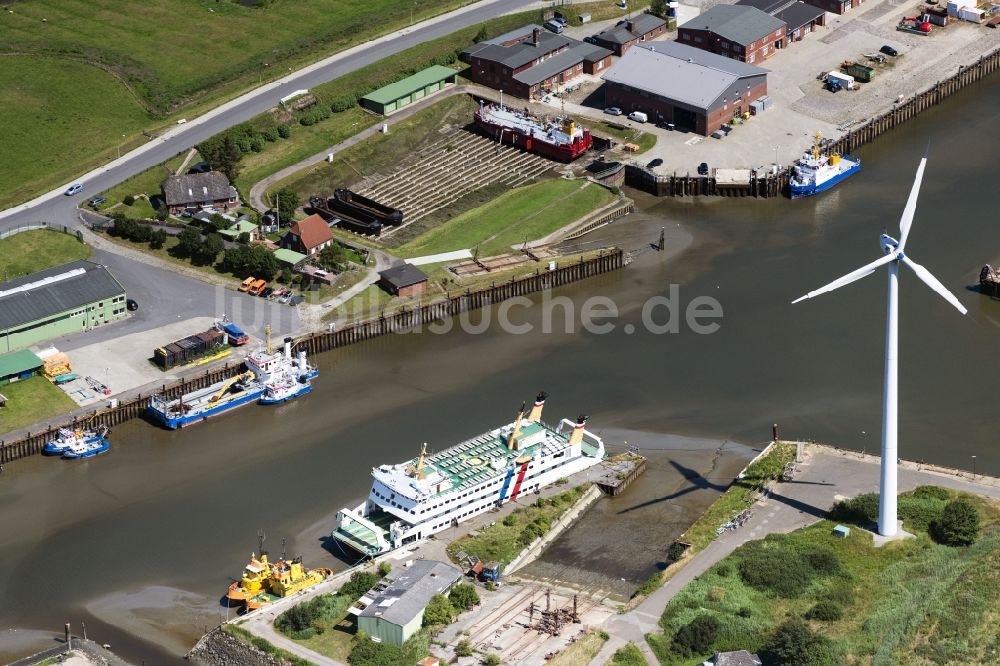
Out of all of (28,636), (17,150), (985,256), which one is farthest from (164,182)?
(985,256)

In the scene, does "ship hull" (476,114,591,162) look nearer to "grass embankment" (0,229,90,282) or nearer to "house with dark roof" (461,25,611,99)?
"house with dark roof" (461,25,611,99)

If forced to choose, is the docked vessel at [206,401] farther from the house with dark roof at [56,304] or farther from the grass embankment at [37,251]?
the grass embankment at [37,251]

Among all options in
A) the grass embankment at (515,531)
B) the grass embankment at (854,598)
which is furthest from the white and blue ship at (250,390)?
the grass embankment at (854,598)

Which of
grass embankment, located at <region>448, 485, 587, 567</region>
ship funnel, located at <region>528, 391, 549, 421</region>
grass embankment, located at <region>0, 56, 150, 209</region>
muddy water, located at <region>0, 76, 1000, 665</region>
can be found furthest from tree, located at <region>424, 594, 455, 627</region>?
grass embankment, located at <region>0, 56, 150, 209</region>

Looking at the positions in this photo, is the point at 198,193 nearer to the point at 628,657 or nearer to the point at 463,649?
the point at 463,649

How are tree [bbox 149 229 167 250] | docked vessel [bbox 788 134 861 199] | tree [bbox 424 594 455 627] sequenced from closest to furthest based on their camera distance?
tree [bbox 424 594 455 627] → tree [bbox 149 229 167 250] → docked vessel [bbox 788 134 861 199]
